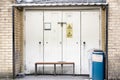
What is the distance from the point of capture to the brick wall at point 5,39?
1052cm

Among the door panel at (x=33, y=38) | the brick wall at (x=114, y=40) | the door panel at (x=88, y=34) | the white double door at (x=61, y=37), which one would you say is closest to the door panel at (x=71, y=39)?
the white double door at (x=61, y=37)

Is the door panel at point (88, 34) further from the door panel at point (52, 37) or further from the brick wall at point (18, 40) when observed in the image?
the brick wall at point (18, 40)

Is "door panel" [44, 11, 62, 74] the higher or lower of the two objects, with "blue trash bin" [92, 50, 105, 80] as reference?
higher

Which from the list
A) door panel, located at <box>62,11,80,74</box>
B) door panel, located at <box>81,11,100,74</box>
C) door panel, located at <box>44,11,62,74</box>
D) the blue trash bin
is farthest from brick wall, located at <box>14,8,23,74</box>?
the blue trash bin

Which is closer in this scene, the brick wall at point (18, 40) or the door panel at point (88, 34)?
the brick wall at point (18, 40)

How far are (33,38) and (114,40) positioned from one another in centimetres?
328

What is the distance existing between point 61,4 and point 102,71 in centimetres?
281

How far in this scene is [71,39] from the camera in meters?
11.4

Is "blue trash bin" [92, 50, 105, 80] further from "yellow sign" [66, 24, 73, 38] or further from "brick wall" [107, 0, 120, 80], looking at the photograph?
"yellow sign" [66, 24, 73, 38]

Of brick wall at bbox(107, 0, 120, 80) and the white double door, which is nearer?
brick wall at bbox(107, 0, 120, 80)

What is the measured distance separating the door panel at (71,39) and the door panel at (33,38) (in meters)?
0.97

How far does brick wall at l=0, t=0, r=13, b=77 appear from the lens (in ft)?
34.5

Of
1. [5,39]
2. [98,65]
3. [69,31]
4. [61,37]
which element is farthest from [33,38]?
[98,65]

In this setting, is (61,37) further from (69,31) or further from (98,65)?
(98,65)
